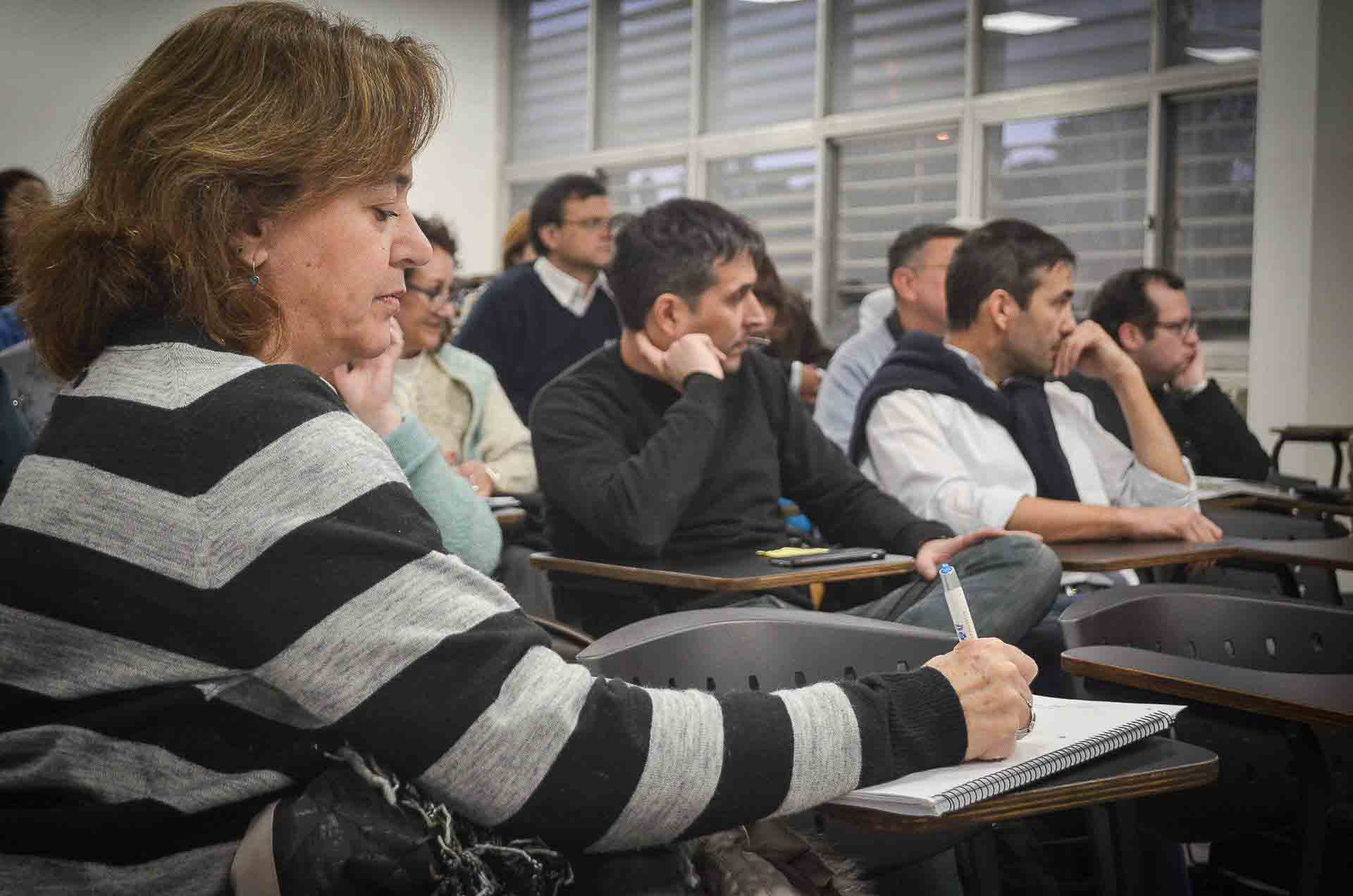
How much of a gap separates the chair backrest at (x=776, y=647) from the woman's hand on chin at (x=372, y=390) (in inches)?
28.4

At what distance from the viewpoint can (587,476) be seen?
2.63 metres

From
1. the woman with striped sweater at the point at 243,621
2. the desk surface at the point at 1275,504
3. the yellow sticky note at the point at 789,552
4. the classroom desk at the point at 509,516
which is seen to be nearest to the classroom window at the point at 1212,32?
the desk surface at the point at 1275,504

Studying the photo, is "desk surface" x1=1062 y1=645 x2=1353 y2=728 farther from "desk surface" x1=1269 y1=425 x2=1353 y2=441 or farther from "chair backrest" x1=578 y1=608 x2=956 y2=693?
"desk surface" x1=1269 y1=425 x2=1353 y2=441

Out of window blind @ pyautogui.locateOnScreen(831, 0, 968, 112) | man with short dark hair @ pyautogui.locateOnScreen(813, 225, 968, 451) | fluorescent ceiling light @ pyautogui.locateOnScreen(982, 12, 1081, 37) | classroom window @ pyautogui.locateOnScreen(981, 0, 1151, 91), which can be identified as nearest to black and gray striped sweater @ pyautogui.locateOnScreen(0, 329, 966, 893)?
man with short dark hair @ pyautogui.locateOnScreen(813, 225, 968, 451)

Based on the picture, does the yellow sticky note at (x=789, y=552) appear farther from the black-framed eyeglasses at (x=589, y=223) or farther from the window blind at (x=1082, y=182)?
the window blind at (x=1082, y=182)

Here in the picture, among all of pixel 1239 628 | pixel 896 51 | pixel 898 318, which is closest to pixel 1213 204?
pixel 896 51

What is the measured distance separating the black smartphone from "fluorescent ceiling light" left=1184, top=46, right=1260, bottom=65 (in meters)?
4.78

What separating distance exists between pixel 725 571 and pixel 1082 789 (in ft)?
4.51

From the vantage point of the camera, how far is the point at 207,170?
1.07 metres

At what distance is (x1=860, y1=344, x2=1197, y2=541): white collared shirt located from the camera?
2955 mm

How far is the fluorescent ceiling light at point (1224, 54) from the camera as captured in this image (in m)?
6.32

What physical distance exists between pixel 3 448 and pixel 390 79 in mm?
1392

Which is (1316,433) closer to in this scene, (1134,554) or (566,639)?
(1134,554)

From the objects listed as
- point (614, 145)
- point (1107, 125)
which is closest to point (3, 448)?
point (1107, 125)
